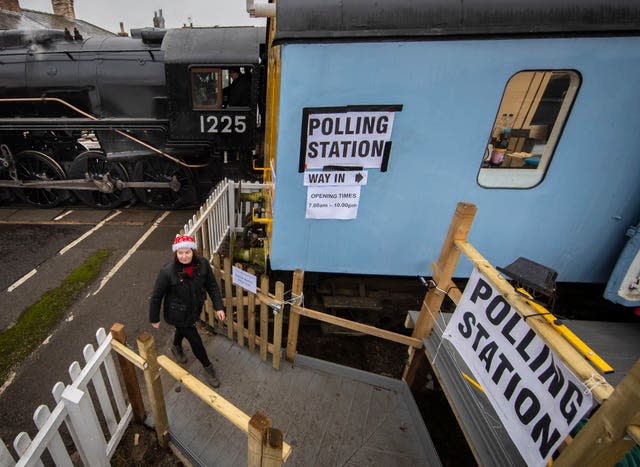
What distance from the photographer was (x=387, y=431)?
2.82m

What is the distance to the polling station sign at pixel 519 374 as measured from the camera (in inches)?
58.9

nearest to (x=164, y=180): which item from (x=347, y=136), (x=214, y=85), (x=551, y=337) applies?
(x=214, y=85)

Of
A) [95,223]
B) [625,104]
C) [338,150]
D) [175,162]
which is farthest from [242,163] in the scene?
[625,104]

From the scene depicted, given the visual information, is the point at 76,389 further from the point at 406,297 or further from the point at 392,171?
the point at 406,297

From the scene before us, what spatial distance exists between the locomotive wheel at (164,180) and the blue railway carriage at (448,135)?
449cm

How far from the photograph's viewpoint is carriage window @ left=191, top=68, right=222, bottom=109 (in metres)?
5.80

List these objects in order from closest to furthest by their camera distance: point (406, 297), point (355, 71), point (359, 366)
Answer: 1. point (355, 71)
2. point (359, 366)
3. point (406, 297)

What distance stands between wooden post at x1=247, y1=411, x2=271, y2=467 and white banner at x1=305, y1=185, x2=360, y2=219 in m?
2.17

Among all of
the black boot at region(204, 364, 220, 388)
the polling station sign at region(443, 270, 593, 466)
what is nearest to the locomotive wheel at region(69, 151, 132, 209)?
the black boot at region(204, 364, 220, 388)

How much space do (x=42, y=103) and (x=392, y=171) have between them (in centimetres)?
775

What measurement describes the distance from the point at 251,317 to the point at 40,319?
299 centimetres

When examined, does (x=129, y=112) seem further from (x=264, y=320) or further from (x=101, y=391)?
(x=101, y=391)

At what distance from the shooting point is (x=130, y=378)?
2.61 meters

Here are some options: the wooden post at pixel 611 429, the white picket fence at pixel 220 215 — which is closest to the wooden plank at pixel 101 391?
the white picket fence at pixel 220 215
